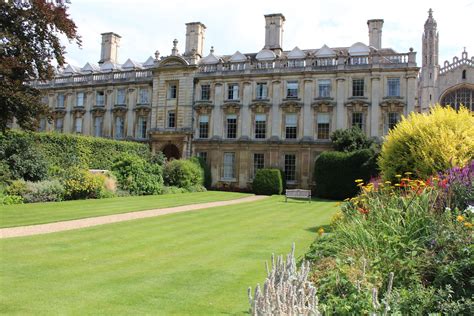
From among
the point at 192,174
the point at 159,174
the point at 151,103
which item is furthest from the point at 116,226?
the point at 151,103

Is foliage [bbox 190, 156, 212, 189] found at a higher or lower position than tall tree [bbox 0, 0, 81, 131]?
lower

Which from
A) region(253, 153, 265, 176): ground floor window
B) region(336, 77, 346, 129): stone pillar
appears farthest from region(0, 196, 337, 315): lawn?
region(253, 153, 265, 176): ground floor window

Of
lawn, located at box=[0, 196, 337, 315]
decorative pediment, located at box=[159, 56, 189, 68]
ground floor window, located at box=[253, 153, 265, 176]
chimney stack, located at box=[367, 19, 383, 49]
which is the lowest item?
lawn, located at box=[0, 196, 337, 315]

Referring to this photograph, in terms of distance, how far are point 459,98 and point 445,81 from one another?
114 inches

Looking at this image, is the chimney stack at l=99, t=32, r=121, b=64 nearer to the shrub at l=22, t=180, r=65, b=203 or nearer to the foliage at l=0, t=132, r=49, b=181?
the foliage at l=0, t=132, r=49, b=181

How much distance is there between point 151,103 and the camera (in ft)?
126

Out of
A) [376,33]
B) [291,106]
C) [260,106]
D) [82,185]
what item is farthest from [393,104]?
[82,185]

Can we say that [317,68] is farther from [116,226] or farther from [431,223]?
[431,223]

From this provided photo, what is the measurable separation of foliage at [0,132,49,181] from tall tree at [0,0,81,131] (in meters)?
1.27

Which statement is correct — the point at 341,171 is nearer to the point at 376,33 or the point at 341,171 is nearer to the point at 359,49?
the point at 359,49

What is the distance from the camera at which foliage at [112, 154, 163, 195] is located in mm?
24750

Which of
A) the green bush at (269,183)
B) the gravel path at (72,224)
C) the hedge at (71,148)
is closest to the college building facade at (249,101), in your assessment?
the green bush at (269,183)

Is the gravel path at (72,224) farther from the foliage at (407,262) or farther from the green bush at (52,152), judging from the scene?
the green bush at (52,152)

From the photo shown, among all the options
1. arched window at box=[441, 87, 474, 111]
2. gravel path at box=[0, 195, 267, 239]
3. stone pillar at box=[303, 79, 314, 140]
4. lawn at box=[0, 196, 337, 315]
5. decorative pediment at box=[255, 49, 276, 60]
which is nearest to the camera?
lawn at box=[0, 196, 337, 315]
